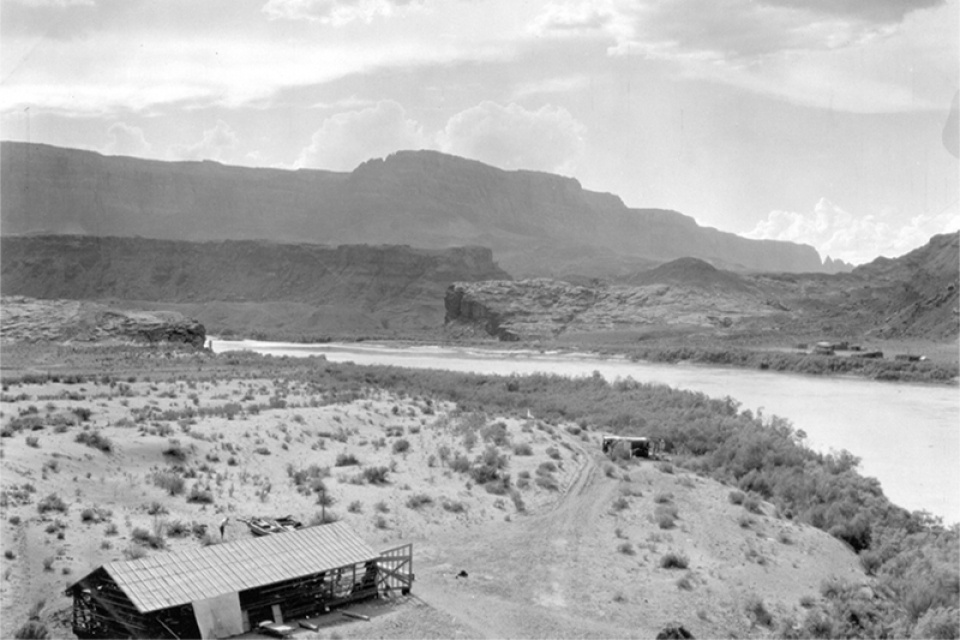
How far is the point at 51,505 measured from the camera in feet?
54.5

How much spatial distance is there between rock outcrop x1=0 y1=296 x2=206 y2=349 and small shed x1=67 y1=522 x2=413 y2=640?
5072cm

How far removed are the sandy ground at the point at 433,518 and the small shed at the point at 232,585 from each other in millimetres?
568

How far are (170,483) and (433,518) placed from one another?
18.4ft

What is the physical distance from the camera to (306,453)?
24359 mm

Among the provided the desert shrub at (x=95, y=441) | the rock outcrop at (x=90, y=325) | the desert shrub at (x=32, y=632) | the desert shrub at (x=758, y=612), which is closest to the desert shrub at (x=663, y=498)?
the desert shrub at (x=758, y=612)

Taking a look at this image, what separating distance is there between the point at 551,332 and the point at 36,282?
3724 inches

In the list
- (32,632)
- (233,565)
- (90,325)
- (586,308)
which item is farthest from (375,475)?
(586,308)

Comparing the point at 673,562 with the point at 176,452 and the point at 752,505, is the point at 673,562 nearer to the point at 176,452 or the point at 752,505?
the point at 752,505

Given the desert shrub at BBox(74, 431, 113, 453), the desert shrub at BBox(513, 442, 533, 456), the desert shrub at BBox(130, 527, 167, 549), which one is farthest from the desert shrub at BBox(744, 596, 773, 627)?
the desert shrub at BBox(74, 431, 113, 453)

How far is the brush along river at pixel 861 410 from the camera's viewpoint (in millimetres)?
26531

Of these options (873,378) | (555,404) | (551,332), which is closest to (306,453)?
(555,404)

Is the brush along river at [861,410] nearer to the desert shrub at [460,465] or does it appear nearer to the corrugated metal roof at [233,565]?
the desert shrub at [460,465]

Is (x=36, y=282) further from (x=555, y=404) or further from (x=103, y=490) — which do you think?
(x=103, y=490)

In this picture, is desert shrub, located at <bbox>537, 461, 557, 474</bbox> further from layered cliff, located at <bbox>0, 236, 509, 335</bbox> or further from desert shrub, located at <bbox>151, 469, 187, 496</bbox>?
layered cliff, located at <bbox>0, 236, 509, 335</bbox>
